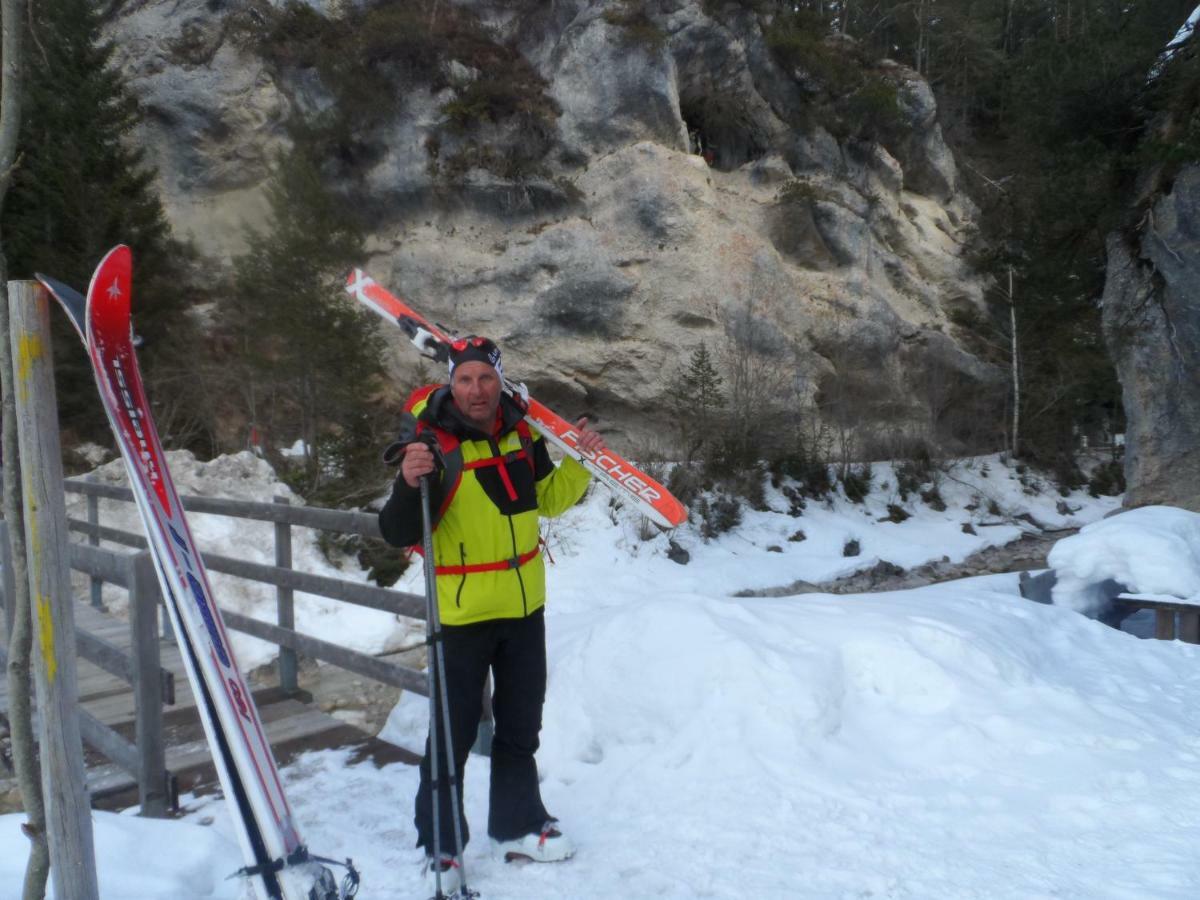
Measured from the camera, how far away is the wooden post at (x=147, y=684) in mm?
3072

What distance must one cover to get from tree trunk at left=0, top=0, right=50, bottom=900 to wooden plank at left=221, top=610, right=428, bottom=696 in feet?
5.90

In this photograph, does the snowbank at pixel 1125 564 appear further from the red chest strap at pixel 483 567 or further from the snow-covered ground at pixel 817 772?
the red chest strap at pixel 483 567

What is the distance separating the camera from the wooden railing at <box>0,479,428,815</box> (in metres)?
3.11

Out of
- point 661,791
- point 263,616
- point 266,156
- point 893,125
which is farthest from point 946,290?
point 661,791

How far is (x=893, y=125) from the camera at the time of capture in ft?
74.6

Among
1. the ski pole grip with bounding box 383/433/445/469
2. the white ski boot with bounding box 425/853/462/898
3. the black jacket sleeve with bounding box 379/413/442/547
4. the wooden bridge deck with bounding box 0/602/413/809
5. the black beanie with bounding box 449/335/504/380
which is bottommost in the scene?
the wooden bridge deck with bounding box 0/602/413/809

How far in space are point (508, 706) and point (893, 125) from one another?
23.9 m

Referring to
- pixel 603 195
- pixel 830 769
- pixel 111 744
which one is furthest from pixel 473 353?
pixel 603 195

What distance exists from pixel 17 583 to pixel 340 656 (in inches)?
100

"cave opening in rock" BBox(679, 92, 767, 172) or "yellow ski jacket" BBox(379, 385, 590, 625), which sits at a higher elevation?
"cave opening in rock" BBox(679, 92, 767, 172)

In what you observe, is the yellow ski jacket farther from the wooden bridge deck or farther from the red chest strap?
the wooden bridge deck

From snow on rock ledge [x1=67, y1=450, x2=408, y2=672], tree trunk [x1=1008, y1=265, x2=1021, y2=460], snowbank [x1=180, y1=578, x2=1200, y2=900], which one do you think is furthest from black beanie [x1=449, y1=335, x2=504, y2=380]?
tree trunk [x1=1008, y1=265, x2=1021, y2=460]

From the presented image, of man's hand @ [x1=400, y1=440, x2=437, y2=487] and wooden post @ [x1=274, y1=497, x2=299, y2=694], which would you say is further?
wooden post @ [x1=274, y1=497, x2=299, y2=694]

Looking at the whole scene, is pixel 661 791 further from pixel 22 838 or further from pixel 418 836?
pixel 22 838
